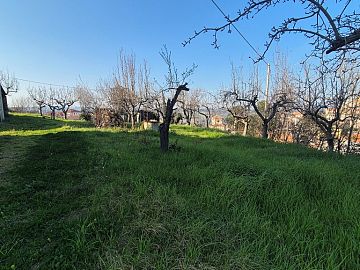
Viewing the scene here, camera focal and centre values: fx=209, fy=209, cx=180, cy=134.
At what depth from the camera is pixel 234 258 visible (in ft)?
4.96

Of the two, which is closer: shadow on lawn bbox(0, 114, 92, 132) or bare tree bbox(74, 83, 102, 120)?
shadow on lawn bbox(0, 114, 92, 132)

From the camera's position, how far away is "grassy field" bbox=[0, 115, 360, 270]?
153 centimetres

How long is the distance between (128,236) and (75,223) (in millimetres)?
574

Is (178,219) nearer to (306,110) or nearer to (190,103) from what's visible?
(306,110)

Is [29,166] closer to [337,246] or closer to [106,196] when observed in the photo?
[106,196]

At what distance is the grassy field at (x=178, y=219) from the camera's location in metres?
1.53

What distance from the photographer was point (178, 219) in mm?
1989

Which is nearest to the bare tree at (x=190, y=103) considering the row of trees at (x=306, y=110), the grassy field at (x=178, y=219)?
the row of trees at (x=306, y=110)

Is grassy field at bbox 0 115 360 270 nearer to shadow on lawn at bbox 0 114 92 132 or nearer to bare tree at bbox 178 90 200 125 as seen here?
shadow on lawn at bbox 0 114 92 132

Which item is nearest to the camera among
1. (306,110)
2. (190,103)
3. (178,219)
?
(178,219)

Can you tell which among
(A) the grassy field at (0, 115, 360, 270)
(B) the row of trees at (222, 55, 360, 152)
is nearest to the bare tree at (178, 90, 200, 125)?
(B) the row of trees at (222, 55, 360, 152)

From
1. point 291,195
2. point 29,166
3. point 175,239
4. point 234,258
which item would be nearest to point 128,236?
point 175,239

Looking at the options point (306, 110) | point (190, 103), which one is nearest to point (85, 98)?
point (190, 103)

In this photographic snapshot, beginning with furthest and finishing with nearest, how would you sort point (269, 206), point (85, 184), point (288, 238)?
point (85, 184)
point (269, 206)
point (288, 238)
